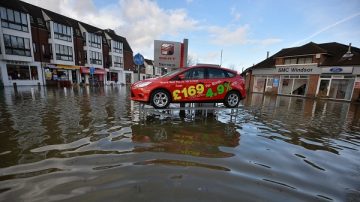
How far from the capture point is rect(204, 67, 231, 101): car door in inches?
258

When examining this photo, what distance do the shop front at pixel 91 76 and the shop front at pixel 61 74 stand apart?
112 cm

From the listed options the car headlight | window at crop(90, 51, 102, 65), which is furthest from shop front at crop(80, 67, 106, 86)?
the car headlight

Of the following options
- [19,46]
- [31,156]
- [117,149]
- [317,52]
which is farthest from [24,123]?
[317,52]

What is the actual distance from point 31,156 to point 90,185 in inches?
64.5

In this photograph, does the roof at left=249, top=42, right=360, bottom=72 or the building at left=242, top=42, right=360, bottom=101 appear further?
the roof at left=249, top=42, right=360, bottom=72

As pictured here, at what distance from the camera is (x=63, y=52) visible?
2975 cm

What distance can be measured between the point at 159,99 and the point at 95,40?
3608 cm

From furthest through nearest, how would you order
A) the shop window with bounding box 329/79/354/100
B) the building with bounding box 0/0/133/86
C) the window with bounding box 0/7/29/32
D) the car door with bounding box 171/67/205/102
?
the building with bounding box 0/0/133/86 < the window with bounding box 0/7/29/32 < the shop window with bounding box 329/79/354/100 < the car door with bounding box 171/67/205/102

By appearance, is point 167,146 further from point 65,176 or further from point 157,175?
point 65,176

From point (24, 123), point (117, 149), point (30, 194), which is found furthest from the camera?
point (24, 123)

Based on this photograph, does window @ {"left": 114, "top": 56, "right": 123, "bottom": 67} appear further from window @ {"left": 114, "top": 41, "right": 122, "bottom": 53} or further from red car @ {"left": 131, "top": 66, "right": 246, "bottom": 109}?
red car @ {"left": 131, "top": 66, "right": 246, "bottom": 109}

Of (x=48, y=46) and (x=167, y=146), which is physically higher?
(x=48, y=46)

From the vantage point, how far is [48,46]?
27969mm

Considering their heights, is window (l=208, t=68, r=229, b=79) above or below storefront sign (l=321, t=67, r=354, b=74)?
below
